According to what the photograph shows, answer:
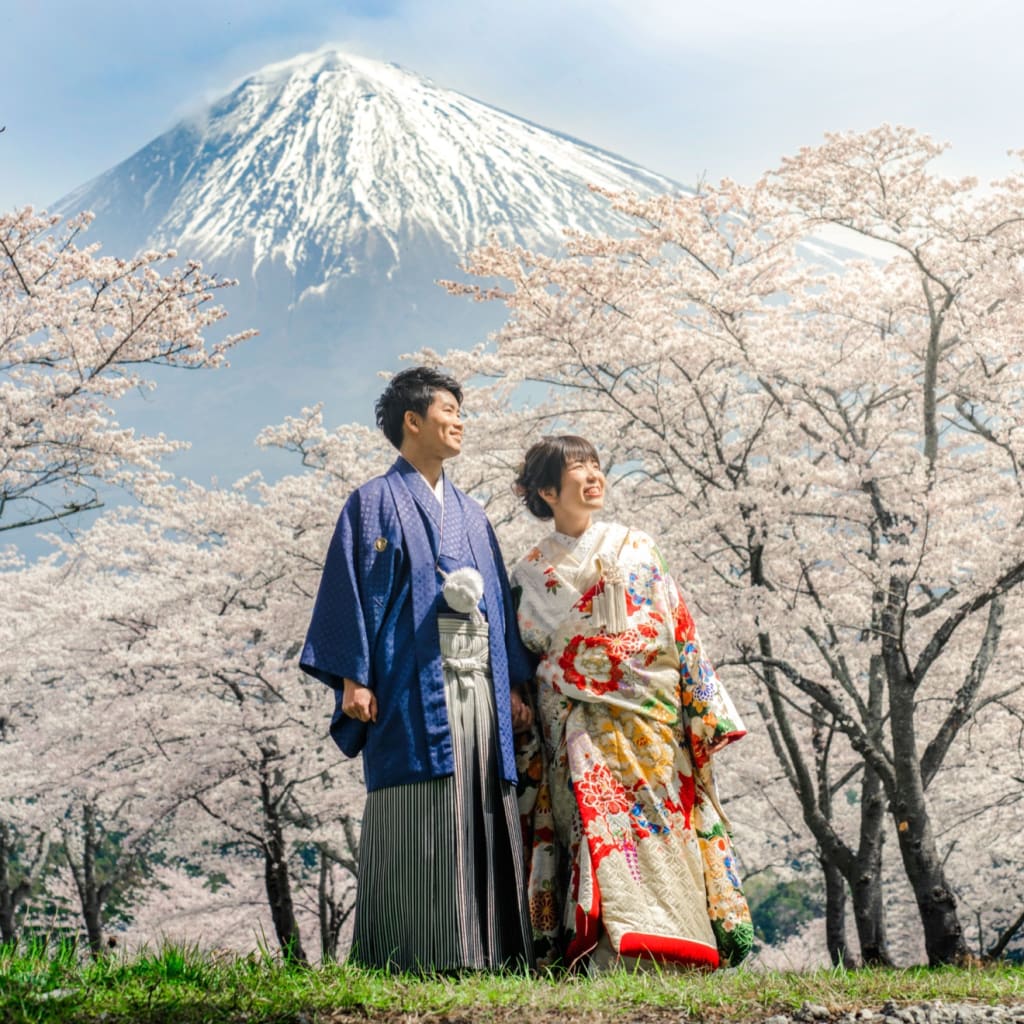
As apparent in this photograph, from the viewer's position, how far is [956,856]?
45.5 ft

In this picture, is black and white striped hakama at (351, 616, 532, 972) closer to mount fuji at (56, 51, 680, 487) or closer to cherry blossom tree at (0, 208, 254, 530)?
cherry blossom tree at (0, 208, 254, 530)

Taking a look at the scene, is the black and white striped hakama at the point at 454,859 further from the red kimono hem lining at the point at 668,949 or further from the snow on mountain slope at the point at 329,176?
the snow on mountain slope at the point at 329,176

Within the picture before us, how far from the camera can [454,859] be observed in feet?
11.0

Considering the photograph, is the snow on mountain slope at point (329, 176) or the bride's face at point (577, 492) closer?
the bride's face at point (577, 492)

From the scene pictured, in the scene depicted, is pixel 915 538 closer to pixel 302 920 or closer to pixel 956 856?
Answer: pixel 956 856

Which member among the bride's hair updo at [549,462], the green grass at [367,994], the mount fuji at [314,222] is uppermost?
the mount fuji at [314,222]

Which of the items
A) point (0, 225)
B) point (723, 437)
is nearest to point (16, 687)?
point (0, 225)

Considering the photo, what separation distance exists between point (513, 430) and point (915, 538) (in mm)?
3921

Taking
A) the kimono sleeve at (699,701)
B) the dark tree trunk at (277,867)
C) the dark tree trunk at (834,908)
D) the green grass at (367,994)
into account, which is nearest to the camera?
the green grass at (367,994)

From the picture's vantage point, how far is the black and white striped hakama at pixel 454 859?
10.8 ft

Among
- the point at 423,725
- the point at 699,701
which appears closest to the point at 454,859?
the point at 423,725

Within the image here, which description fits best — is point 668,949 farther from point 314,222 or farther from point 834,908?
point 314,222

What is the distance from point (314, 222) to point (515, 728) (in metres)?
89.7

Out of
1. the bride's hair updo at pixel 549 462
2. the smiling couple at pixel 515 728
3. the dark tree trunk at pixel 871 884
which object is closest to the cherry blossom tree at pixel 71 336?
the bride's hair updo at pixel 549 462
